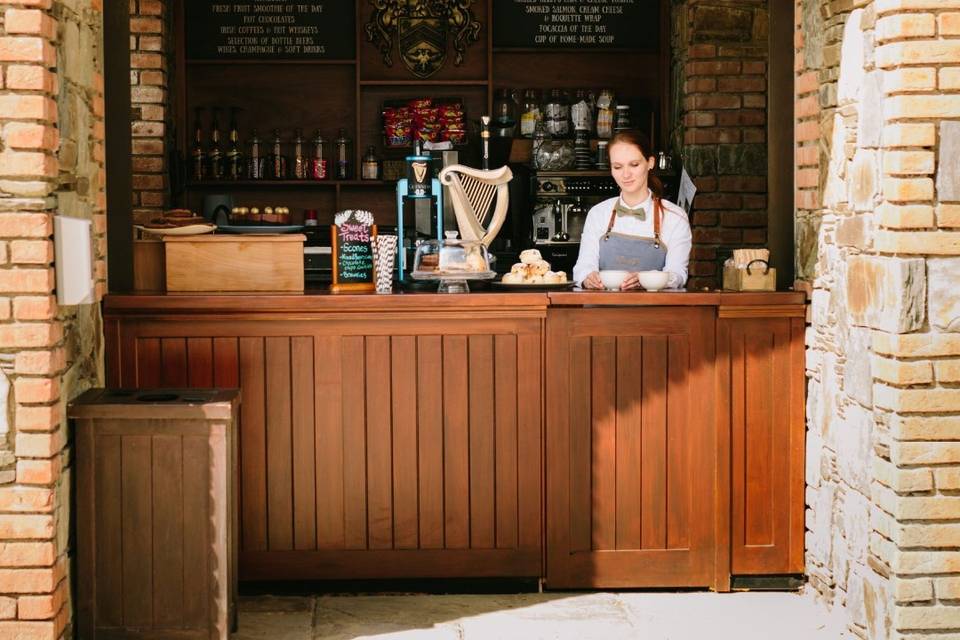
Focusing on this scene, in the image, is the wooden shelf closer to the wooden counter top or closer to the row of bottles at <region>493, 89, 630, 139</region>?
the row of bottles at <region>493, 89, 630, 139</region>

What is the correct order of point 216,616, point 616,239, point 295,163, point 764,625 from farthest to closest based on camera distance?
1. point 295,163
2. point 616,239
3. point 764,625
4. point 216,616

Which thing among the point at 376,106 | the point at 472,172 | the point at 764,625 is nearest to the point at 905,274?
the point at 764,625

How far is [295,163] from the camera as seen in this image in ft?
22.9

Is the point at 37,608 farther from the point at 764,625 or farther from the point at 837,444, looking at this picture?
the point at 837,444

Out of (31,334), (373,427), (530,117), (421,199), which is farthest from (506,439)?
(530,117)

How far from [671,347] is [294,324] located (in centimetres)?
127

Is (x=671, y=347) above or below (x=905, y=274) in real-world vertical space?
below

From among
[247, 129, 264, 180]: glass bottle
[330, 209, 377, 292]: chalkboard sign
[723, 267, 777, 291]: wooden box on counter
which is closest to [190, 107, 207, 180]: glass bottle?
[247, 129, 264, 180]: glass bottle

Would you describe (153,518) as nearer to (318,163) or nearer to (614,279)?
(614,279)

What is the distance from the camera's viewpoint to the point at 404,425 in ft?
13.3

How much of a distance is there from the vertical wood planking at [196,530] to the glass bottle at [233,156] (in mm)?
3592

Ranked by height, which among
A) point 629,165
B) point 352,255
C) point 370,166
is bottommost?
point 352,255

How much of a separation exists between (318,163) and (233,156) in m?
0.48

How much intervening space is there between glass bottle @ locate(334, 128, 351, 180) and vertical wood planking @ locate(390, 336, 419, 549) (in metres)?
3.09
